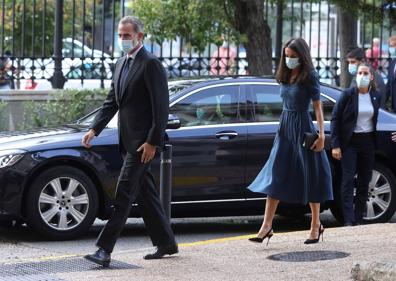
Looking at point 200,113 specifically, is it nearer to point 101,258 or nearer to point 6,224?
point 6,224

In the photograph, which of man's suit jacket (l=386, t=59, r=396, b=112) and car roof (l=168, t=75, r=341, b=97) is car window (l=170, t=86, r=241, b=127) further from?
man's suit jacket (l=386, t=59, r=396, b=112)

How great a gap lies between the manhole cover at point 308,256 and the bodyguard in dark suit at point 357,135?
2.16m

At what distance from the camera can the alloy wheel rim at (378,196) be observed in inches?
413

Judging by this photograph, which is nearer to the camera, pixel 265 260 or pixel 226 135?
pixel 265 260


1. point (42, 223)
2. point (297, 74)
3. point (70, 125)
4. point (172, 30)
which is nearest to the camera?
point (297, 74)

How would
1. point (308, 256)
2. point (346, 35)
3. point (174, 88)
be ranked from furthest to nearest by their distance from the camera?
1. point (346, 35)
2. point (174, 88)
3. point (308, 256)

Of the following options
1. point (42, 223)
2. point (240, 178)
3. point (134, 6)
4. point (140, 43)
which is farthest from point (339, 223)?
point (134, 6)

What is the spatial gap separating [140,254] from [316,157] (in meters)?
1.71

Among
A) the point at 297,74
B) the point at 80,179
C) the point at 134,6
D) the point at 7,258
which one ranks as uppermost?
the point at 134,6

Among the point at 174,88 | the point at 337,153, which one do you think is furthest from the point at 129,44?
the point at 337,153

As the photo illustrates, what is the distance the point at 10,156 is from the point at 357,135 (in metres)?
3.54

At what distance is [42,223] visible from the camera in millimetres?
9359

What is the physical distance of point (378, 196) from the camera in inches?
415

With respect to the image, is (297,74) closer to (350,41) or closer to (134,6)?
(134,6)
